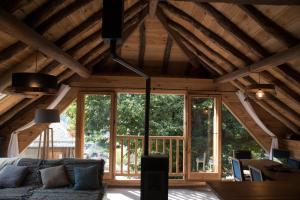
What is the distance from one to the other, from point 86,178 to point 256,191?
2728 millimetres

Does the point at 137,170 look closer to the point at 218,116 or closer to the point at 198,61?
the point at 218,116

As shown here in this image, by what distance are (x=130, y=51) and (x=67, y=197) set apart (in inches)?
137

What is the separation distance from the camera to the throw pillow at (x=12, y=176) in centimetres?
414

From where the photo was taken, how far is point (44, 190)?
4031 millimetres

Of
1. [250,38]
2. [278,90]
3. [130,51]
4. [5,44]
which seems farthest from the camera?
[130,51]

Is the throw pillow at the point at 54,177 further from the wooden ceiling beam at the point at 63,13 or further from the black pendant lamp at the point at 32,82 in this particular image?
the wooden ceiling beam at the point at 63,13

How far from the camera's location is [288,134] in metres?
Result: 6.57

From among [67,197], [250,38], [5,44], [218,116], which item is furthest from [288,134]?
[5,44]

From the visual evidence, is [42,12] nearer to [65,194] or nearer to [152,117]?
[65,194]

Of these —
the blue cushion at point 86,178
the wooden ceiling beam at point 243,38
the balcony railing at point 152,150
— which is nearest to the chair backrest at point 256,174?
the wooden ceiling beam at point 243,38

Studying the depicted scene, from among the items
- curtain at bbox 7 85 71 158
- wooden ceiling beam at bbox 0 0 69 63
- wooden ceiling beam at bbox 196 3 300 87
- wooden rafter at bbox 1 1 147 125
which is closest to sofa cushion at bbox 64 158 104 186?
wooden rafter at bbox 1 1 147 125

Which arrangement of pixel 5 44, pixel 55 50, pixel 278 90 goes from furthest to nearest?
pixel 278 90
pixel 55 50
pixel 5 44

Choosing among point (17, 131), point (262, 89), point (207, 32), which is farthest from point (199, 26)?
point (17, 131)

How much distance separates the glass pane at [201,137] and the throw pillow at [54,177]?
10.3ft
